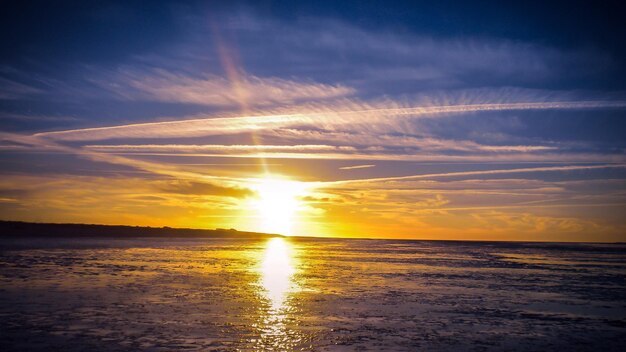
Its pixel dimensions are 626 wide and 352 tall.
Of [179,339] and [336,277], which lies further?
[336,277]

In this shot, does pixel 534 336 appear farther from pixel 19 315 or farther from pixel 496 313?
pixel 19 315

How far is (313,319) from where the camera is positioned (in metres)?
15.5

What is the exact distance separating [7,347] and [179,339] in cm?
373

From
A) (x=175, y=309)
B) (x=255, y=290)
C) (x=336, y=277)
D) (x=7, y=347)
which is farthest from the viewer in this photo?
(x=336, y=277)

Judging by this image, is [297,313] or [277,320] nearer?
[277,320]

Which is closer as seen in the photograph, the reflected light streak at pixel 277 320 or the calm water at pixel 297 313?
the reflected light streak at pixel 277 320

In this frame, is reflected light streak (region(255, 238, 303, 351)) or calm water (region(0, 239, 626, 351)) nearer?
reflected light streak (region(255, 238, 303, 351))

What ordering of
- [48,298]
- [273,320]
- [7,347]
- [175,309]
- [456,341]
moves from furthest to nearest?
1. [48,298]
2. [175,309]
3. [273,320]
4. [456,341]
5. [7,347]

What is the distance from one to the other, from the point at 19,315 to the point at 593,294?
2330 centimetres

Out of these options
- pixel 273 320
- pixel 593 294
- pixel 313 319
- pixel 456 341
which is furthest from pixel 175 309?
pixel 593 294

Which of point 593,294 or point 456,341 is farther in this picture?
point 593,294

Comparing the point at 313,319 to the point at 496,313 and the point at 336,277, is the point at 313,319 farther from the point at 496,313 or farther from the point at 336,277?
the point at 336,277

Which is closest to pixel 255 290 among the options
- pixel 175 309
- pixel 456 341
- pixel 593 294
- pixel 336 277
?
pixel 175 309

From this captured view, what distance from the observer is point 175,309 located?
54.6 ft
